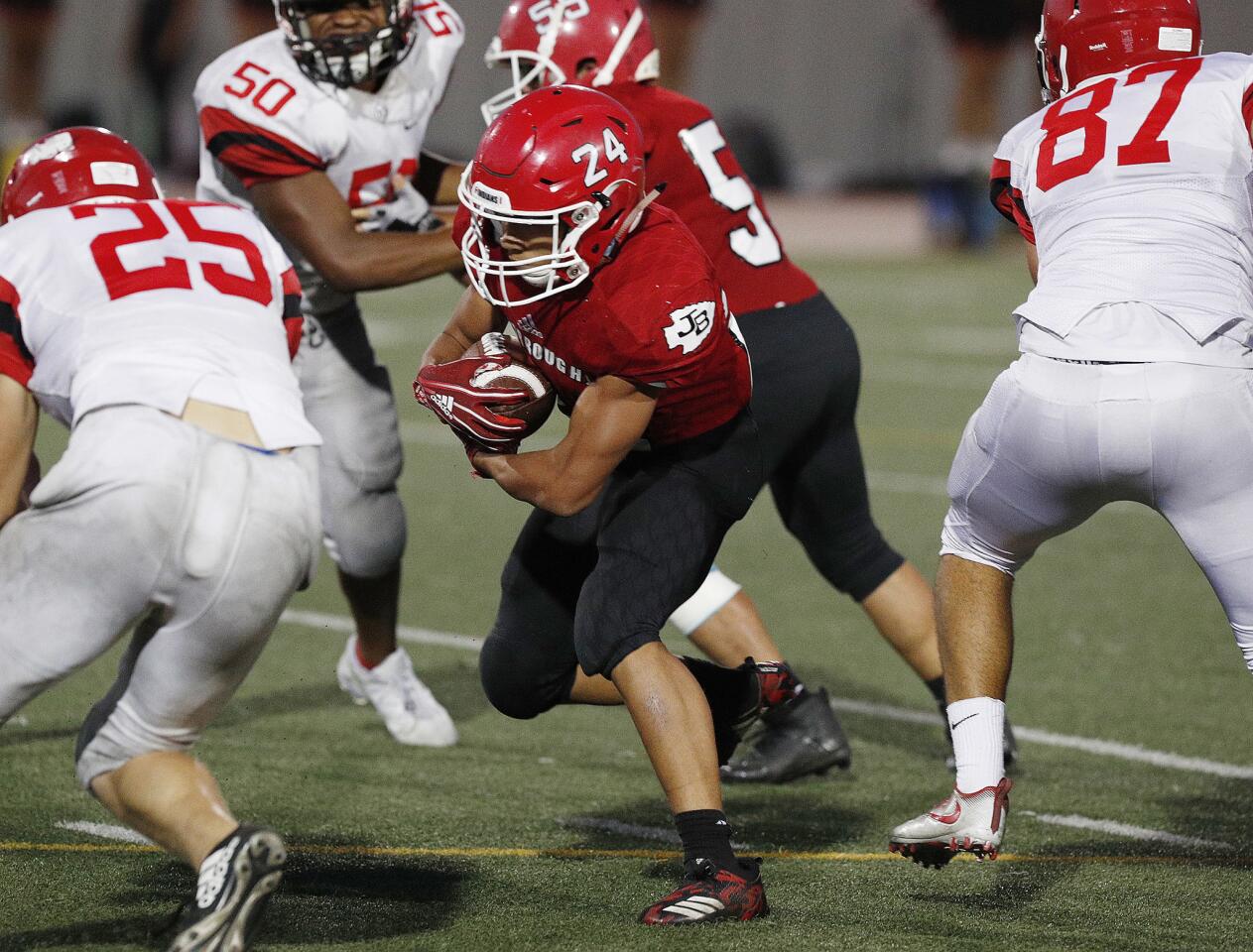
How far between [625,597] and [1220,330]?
115cm

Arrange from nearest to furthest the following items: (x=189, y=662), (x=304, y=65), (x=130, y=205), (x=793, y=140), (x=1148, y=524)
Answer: (x=189, y=662) → (x=130, y=205) → (x=304, y=65) → (x=1148, y=524) → (x=793, y=140)

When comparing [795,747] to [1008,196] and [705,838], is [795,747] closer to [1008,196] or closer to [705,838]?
[705,838]

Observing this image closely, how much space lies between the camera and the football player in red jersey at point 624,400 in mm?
3365

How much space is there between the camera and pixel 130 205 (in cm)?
319

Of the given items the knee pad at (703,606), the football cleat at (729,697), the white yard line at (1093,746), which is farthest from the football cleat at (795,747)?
the football cleat at (729,697)

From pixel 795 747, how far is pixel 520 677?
3.34ft

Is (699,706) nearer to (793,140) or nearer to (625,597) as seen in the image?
(625,597)

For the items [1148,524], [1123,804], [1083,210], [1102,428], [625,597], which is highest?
[1083,210]

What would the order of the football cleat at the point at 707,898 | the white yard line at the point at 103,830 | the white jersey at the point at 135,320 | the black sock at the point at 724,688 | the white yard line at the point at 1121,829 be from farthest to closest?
1. the white yard line at the point at 1121,829
2. the white yard line at the point at 103,830
3. the black sock at the point at 724,688
4. the football cleat at the point at 707,898
5. the white jersey at the point at 135,320

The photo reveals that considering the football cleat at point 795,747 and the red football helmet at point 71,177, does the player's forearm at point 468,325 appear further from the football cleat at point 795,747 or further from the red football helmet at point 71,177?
the football cleat at point 795,747

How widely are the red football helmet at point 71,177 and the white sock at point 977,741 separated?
175 cm

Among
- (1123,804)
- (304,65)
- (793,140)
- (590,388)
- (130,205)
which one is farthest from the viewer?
(793,140)

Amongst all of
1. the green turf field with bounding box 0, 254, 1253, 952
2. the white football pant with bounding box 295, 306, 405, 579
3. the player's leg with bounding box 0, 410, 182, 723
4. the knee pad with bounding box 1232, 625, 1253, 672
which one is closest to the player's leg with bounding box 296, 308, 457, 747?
the white football pant with bounding box 295, 306, 405, 579

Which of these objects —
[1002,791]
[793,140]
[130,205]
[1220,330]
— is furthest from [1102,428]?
[793,140]
